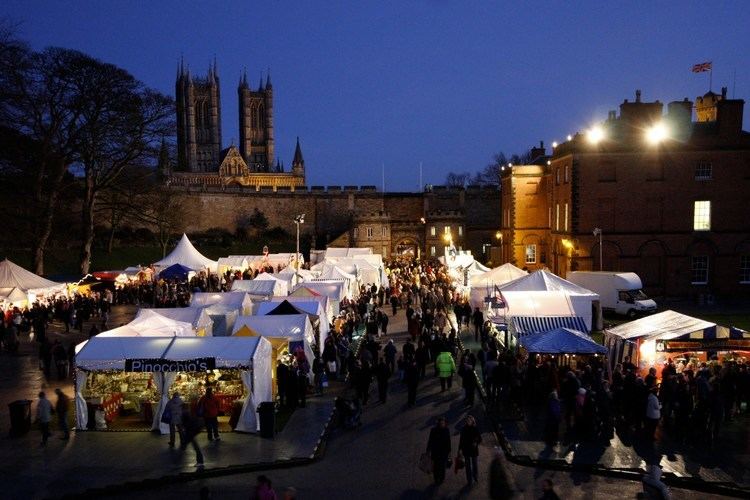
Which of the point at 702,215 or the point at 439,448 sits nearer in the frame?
the point at 439,448

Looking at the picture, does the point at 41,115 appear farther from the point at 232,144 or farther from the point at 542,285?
the point at 232,144

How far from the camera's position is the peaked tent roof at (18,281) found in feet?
75.2

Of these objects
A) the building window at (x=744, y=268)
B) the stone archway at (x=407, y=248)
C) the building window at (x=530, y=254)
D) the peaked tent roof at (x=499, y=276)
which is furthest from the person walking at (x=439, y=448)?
the stone archway at (x=407, y=248)

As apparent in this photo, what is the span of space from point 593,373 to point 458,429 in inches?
116

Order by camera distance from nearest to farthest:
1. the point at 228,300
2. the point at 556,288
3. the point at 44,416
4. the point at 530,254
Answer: the point at 44,416, the point at 556,288, the point at 228,300, the point at 530,254

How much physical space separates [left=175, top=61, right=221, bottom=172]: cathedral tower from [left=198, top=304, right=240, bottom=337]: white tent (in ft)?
273

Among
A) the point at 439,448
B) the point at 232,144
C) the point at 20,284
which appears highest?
Answer: the point at 232,144

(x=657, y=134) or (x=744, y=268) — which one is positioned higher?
(x=657, y=134)

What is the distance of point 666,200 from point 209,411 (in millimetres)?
25739

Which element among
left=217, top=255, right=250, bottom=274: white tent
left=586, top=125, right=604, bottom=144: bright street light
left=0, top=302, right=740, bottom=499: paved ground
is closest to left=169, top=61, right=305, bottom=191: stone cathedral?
left=217, top=255, right=250, bottom=274: white tent

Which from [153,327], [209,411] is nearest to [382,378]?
[209,411]

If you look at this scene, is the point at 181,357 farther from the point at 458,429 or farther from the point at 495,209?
the point at 495,209

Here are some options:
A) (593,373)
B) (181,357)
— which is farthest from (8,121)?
(593,373)

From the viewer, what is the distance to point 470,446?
8.94m
